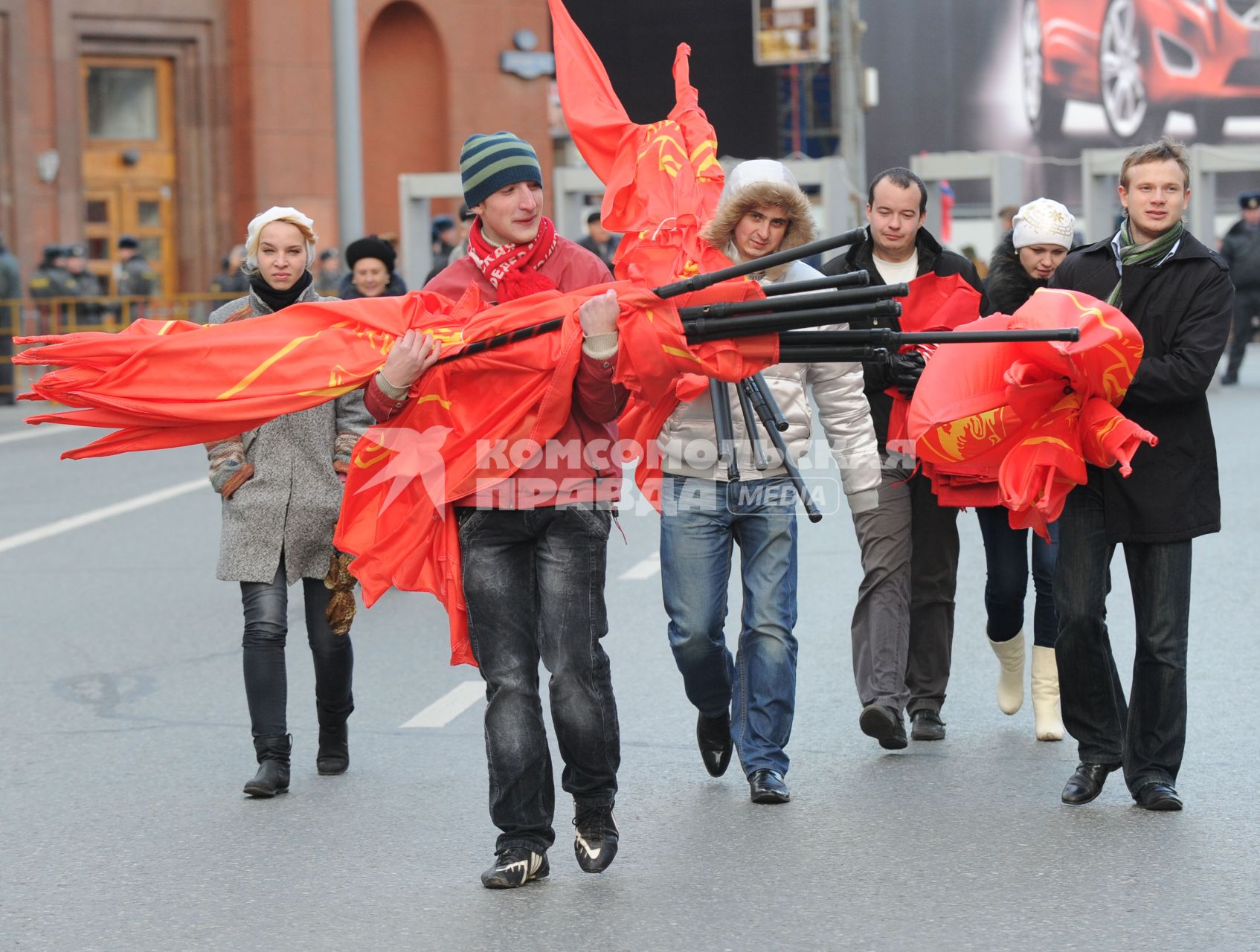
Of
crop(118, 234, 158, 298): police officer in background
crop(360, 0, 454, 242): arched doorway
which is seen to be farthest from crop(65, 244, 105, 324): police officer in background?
crop(360, 0, 454, 242): arched doorway

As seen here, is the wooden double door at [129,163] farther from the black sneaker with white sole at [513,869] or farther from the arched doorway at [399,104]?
the black sneaker with white sole at [513,869]

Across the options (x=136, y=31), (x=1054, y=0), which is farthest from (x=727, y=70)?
(x=136, y=31)

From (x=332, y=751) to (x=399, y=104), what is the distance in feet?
98.9

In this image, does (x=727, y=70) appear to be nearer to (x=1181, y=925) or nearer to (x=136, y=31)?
(x=136, y=31)

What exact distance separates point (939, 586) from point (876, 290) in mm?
2449

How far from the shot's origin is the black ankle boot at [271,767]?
650 centimetres

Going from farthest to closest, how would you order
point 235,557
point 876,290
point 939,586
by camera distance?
point 939,586, point 235,557, point 876,290

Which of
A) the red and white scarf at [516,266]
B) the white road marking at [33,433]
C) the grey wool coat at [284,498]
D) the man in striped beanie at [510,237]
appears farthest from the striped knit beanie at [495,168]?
the white road marking at [33,433]

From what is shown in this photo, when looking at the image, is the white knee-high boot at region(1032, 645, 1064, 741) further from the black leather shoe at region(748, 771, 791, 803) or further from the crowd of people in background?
the black leather shoe at region(748, 771, 791, 803)

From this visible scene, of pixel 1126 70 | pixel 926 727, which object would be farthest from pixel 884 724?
pixel 1126 70

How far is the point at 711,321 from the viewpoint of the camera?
5031mm

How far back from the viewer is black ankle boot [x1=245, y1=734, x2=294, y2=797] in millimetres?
6500

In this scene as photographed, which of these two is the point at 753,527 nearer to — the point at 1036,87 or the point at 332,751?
the point at 332,751

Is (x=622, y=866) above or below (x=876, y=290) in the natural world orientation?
below
